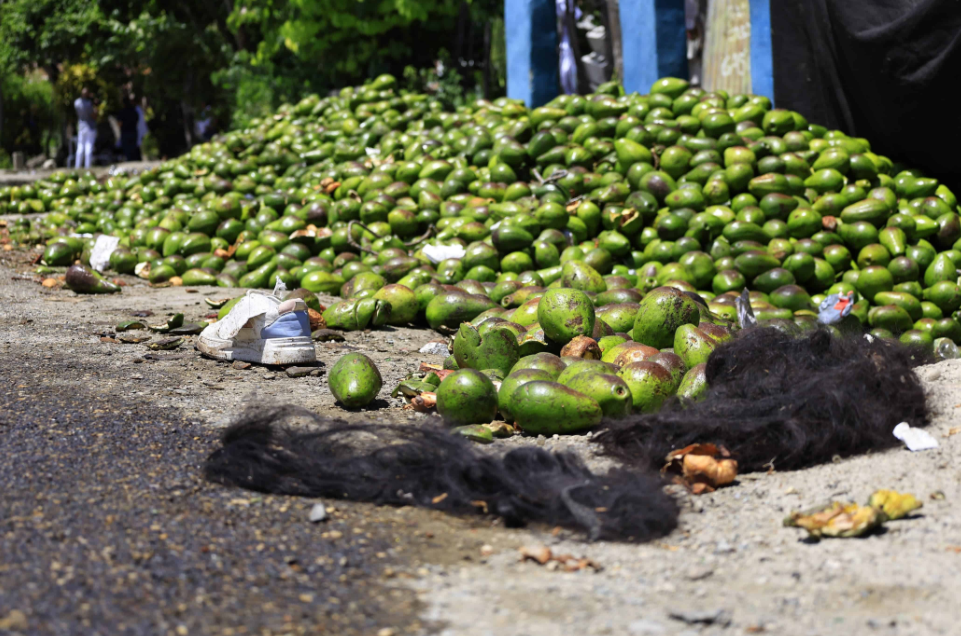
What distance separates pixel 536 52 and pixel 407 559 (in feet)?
26.7

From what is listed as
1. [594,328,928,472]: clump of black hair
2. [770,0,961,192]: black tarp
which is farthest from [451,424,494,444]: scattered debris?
[770,0,961,192]: black tarp

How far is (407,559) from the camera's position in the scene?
195cm

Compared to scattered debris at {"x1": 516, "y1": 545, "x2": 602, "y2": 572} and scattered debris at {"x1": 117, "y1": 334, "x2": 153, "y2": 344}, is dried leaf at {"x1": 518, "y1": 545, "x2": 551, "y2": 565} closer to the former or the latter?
scattered debris at {"x1": 516, "y1": 545, "x2": 602, "y2": 572}

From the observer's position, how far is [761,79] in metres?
7.24

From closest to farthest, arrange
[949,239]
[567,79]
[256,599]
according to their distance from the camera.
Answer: [256,599], [949,239], [567,79]

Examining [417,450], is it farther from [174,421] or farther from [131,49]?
[131,49]

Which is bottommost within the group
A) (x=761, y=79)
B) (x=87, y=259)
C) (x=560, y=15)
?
(x=87, y=259)

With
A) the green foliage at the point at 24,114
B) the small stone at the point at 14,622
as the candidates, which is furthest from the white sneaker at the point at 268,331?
the green foliage at the point at 24,114

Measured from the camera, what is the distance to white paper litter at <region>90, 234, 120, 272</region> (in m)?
6.76

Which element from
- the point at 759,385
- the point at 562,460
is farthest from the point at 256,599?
the point at 759,385

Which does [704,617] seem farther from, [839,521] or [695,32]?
[695,32]

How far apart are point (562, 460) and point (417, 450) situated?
415mm

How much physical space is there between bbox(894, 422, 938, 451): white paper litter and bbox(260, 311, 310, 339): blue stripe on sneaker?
2.51m

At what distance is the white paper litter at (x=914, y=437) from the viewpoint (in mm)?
2508
